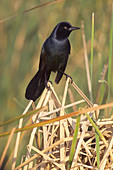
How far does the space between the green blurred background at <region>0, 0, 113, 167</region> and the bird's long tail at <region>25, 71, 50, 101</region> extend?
0.86 feet

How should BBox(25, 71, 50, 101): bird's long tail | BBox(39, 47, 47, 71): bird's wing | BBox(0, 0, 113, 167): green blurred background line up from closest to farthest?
1. BBox(25, 71, 50, 101): bird's long tail
2. BBox(39, 47, 47, 71): bird's wing
3. BBox(0, 0, 113, 167): green blurred background

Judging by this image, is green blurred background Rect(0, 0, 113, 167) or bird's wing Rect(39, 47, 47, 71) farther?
green blurred background Rect(0, 0, 113, 167)

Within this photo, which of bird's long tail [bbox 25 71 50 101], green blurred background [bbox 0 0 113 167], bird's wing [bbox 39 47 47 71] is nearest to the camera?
bird's long tail [bbox 25 71 50 101]

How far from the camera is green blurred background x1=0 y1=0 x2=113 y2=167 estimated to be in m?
2.48

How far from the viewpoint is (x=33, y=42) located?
2609 mm

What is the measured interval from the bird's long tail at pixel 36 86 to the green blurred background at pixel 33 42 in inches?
10.3

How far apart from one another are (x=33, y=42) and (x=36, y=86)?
58cm

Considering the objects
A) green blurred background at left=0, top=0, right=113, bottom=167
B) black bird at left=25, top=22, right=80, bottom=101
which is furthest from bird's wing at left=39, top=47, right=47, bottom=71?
green blurred background at left=0, top=0, right=113, bottom=167

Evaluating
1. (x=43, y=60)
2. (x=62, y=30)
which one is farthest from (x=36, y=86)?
(x=62, y=30)

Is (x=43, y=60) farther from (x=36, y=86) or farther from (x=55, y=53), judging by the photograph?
(x=36, y=86)

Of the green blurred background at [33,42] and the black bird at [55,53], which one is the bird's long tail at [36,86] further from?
the green blurred background at [33,42]

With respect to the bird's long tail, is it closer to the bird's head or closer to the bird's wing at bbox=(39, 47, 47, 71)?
the bird's wing at bbox=(39, 47, 47, 71)

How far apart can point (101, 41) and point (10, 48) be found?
63cm

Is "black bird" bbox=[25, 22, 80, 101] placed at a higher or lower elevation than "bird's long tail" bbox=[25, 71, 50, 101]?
higher
